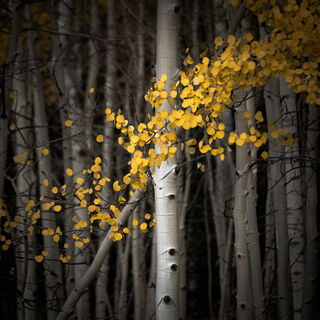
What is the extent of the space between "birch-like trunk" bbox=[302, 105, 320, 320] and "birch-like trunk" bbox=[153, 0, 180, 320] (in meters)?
1.26

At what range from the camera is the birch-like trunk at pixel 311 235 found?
3.05 meters

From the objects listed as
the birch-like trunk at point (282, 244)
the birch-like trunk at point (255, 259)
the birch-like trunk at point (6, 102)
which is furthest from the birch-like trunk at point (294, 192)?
the birch-like trunk at point (6, 102)

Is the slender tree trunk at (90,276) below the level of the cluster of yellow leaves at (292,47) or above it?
below

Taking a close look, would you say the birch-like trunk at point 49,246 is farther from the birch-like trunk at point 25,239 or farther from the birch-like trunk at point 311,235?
the birch-like trunk at point 311,235

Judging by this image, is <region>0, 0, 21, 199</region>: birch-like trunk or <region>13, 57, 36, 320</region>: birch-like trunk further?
<region>0, 0, 21, 199</region>: birch-like trunk

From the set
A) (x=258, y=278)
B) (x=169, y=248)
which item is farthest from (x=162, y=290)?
(x=258, y=278)

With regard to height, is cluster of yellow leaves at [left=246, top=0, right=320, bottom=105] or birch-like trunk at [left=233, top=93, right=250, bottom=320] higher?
cluster of yellow leaves at [left=246, top=0, right=320, bottom=105]

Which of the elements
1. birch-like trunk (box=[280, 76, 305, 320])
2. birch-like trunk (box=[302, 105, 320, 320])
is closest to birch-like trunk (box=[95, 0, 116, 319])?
birch-like trunk (box=[280, 76, 305, 320])

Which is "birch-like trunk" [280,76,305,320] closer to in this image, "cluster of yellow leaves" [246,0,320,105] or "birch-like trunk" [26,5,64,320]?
"cluster of yellow leaves" [246,0,320,105]

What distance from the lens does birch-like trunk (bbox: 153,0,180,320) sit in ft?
7.82

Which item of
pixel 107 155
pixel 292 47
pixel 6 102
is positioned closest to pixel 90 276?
pixel 6 102

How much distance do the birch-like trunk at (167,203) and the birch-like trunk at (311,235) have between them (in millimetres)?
1264

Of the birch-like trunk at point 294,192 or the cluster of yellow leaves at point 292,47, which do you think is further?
the birch-like trunk at point 294,192

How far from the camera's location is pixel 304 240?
326 cm
